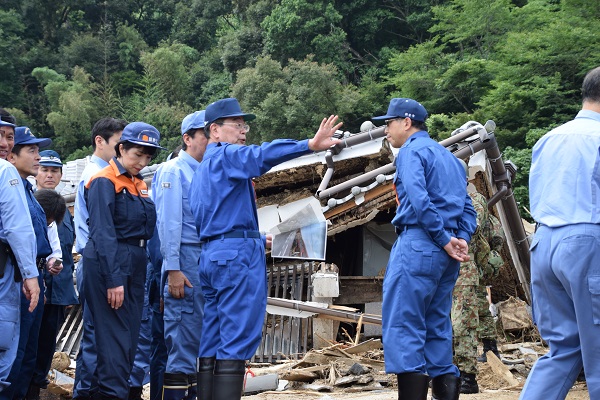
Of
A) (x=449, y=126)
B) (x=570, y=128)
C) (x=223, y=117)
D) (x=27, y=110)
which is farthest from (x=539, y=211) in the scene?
(x=27, y=110)

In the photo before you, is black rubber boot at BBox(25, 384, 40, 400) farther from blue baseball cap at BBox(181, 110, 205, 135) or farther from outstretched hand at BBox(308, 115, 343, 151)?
outstretched hand at BBox(308, 115, 343, 151)

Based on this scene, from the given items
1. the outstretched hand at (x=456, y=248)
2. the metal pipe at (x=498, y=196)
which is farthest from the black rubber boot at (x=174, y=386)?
the metal pipe at (x=498, y=196)

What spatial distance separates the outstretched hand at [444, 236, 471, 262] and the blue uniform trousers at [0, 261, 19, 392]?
2.96 m

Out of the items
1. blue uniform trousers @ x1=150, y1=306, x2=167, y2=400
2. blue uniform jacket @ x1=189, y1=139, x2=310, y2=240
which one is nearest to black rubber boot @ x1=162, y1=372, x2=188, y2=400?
blue uniform trousers @ x1=150, y1=306, x2=167, y2=400

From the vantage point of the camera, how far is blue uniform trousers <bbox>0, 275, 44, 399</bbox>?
5871 millimetres

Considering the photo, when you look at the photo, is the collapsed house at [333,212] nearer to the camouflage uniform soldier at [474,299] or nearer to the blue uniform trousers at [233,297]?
the camouflage uniform soldier at [474,299]

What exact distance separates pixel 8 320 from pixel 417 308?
9.01 ft

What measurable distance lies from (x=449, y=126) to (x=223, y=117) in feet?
79.4

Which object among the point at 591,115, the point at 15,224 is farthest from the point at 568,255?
the point at 15,224

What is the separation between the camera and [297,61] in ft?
122

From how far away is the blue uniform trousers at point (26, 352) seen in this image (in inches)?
231

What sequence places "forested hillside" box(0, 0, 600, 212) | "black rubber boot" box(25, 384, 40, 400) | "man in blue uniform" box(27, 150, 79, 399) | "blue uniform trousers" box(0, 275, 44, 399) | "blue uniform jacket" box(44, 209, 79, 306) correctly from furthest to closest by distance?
"forested hillside" box(0, 0, 600, 212) → "blue uniform jacket" box(44, 209, 79, 306) → "man in blue uniform" box(27, 150, 79, 399) → "black rubber boot" box(25, 384, 40, 400) → "blue uniform trousers" box(0, 275, 44, 399)

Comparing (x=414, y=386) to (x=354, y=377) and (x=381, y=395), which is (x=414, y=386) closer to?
(x=381, y=395)

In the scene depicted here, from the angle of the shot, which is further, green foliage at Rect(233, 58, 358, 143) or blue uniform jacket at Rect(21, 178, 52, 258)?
green foliage at Rect(233, 58, 358, 143)
